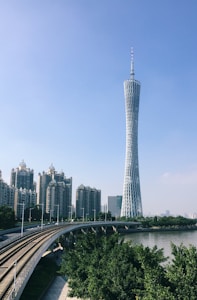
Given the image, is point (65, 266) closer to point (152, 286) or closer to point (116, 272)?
point (116, 272)

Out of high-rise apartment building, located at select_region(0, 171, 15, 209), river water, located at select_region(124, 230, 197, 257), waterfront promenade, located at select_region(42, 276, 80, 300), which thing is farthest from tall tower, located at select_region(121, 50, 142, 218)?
waterfront promenade, located at select_region(42, 276, 80, 300)

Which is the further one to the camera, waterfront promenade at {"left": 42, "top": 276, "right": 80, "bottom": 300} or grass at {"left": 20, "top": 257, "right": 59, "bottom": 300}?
waterfront promenade at {"left": 42, "top": 276, "right": 80, "bottom": 300}

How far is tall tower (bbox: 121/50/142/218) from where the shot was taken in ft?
498

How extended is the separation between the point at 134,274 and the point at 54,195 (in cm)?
13588

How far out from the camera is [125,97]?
159375 millimetres

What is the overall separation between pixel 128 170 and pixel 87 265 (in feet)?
394

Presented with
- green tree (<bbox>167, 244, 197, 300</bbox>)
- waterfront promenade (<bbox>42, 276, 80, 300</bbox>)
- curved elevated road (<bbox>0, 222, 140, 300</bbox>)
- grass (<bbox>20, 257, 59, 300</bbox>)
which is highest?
green tree (<bbox>167, 244, 197, 300</bbox>)

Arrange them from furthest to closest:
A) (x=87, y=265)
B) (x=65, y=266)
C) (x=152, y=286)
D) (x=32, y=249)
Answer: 1. (x=32, y=249)
2. (x=65, y=266)
3. (x=87, y=265)
4. (x=152, y=286)

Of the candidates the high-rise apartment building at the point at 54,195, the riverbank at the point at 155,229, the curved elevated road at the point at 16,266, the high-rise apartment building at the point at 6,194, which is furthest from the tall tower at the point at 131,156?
the curved elevated road at the point at 16,266

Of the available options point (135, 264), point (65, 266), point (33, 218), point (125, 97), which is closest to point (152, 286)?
point (135, 264)

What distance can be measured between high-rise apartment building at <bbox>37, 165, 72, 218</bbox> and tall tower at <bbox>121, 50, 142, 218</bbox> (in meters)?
28.7

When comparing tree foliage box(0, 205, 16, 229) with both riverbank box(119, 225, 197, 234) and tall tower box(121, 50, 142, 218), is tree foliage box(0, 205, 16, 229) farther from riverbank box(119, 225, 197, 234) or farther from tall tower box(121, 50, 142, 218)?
tall tower box(121, 50, 142, 218)

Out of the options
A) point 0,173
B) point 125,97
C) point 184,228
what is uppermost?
point 125,97

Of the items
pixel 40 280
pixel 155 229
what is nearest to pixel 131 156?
pixel 155 229
